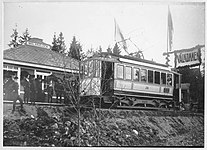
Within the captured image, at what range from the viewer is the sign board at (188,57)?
147 inches

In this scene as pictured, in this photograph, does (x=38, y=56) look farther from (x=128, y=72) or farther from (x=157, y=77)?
(x=157, y=77)

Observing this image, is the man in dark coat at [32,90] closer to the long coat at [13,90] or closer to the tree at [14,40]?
the long coat at [13,90]

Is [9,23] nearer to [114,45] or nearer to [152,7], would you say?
[114,45]

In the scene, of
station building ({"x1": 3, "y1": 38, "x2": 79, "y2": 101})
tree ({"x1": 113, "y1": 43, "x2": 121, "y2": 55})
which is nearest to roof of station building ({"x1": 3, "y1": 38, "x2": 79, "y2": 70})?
station building ({"x1": 3, "y1": 38, "x2": 79, "y2": 101})

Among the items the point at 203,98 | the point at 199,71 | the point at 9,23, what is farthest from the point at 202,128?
the point at 9,23

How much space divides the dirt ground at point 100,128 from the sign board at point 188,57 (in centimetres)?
50

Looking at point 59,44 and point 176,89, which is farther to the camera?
point 176,89

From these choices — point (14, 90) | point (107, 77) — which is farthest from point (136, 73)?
point (14, 90)

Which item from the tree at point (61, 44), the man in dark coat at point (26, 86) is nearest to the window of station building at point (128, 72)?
the tree at point (61, 44)

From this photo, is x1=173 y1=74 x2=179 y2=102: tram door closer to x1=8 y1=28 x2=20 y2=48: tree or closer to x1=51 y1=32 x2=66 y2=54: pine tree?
x1=51 y1=32 x2=66 y2=54: pine tree

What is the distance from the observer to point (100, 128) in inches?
146

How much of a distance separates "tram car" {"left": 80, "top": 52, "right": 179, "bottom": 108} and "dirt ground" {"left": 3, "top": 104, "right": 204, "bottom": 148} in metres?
0.11

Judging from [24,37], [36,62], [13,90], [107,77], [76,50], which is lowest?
[13,90]

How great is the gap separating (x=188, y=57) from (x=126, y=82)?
0.65 m
